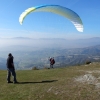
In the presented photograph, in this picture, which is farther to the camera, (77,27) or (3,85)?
(77,27)

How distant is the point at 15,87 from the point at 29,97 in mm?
3301

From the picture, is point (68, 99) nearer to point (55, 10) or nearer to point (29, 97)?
point (29, 97)

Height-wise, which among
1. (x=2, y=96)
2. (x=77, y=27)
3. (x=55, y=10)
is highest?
(x=55, y=10)

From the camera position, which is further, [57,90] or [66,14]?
[66,14]

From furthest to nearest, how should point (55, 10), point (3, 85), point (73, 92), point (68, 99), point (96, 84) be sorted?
1. point (55, 10)
2. point (3, 85)
3. point (96, 84)
4. point (73, 92)
5. point (68, 99)

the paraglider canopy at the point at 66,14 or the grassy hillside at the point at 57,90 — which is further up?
the paraglider canopy at the point at 66,14

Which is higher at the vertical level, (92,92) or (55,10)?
(55,10)

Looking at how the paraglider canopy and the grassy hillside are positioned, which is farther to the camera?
the paraglider canopy

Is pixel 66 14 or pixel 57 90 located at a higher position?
pixel 66 14

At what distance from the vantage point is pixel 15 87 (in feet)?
60.5

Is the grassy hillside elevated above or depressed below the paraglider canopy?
below

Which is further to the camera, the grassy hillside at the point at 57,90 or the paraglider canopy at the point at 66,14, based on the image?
the paraglider canopy at the point at 66,14

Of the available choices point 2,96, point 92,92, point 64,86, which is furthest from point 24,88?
point 92,92

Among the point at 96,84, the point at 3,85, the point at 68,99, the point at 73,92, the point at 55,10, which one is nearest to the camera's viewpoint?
the point at 68,99
